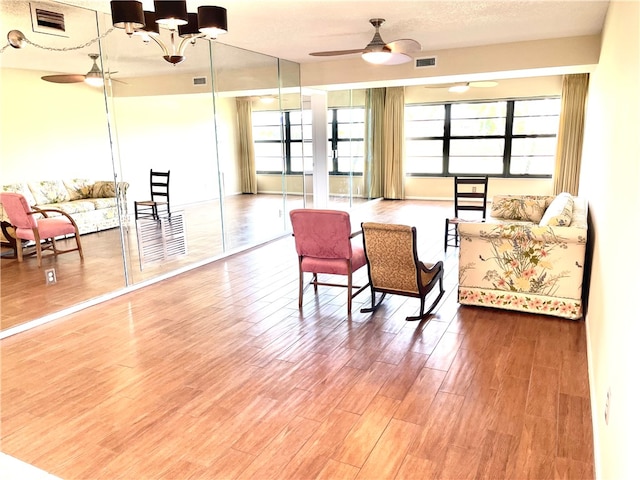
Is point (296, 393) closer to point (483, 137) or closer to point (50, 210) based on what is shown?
point (50, 210)

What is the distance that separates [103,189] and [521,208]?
5.25 m

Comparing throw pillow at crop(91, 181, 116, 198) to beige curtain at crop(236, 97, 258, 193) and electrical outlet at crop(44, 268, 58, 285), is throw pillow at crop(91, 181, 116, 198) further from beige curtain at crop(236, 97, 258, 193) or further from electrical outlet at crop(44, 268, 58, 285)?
beige curtain at crop(236, 97, 258, 193)

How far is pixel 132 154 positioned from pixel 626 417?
4786mm

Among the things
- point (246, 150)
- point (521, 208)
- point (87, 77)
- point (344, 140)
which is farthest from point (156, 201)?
point (344, 140)

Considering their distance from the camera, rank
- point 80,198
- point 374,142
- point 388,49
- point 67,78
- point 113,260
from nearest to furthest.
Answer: point 67,78
point 388,49
point 80,198
point 113,260
point 374,142

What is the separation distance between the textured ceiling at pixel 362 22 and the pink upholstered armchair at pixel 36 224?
1.45m

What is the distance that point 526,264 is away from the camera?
4004 mm

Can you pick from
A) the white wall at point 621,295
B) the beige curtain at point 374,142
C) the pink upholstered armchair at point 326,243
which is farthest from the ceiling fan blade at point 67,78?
the beige curtain at point 374,142

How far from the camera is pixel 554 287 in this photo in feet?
13.0

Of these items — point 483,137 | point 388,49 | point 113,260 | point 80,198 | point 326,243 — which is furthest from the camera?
point 483,137

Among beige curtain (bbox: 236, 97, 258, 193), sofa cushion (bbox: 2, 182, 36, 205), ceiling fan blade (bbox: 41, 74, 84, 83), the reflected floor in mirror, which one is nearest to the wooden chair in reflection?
the reflected floor in mirror

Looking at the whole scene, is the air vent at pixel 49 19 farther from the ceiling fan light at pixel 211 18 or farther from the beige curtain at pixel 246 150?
the beige curtain at pixel 246 150

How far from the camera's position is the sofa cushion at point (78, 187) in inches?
200

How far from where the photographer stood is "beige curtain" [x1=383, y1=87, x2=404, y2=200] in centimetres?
1095
